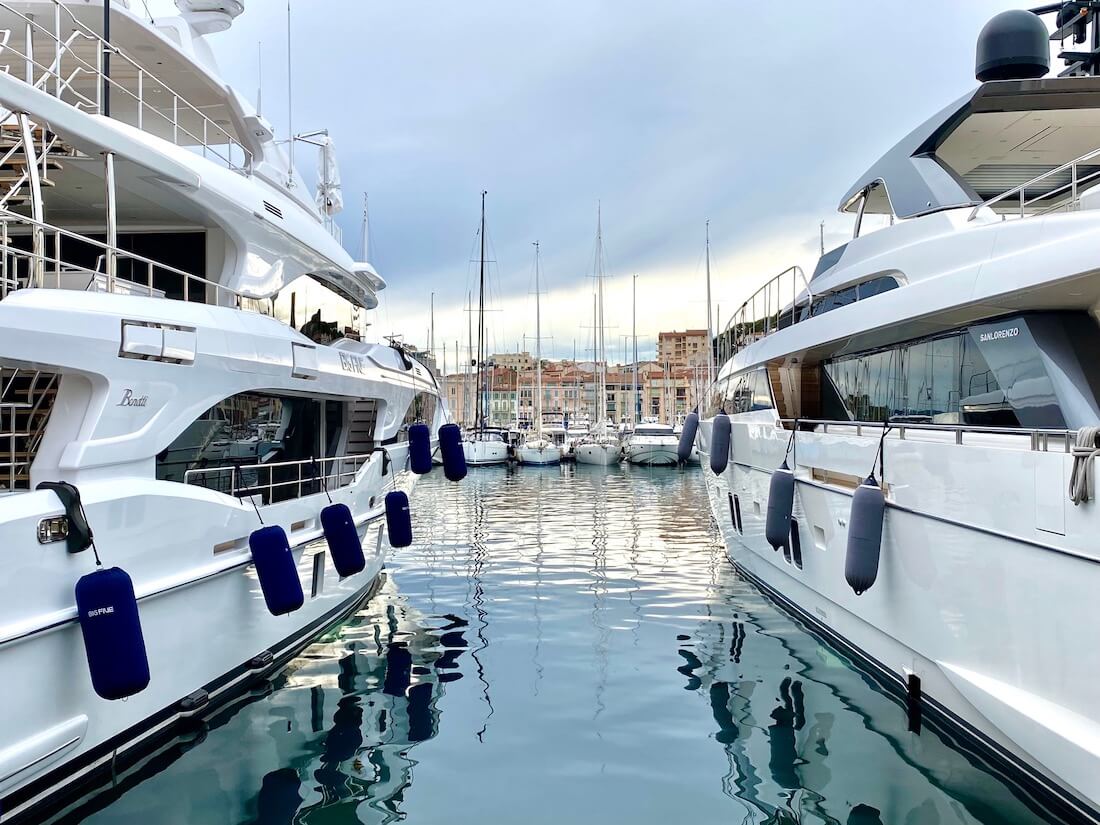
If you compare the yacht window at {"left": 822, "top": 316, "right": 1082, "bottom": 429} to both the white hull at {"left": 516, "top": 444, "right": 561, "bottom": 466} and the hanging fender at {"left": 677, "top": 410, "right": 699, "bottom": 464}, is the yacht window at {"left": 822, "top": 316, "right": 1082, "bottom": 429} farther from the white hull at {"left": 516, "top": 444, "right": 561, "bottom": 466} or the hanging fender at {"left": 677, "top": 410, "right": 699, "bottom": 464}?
the white hull at {"left": 516, "top": 444, "right": 561, "bottom": 466}

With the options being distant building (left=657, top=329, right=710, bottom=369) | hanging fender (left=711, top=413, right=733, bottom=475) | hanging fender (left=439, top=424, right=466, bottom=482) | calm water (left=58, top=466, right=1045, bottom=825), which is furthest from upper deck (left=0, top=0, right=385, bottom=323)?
distant building (left=657, top=329, right=710, bottom=369)

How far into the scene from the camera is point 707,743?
5953 mm

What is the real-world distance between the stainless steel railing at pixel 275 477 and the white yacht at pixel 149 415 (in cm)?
4

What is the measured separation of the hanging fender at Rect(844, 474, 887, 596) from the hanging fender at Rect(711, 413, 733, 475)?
5587 mm

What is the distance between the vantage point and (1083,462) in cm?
453

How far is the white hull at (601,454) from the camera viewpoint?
1559 inches

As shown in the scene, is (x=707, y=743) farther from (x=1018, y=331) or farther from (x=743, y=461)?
(x=743, y=461)

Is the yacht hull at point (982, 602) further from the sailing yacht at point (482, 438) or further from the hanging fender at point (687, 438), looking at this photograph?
the sailing yacht at point (482, 438)

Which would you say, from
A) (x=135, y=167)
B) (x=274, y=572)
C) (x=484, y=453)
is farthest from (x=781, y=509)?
(x=484, y=453)

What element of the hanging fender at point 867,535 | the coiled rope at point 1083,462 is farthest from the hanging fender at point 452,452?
the coiled rope at point 1083,462

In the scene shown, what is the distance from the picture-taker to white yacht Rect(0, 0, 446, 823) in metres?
4.77

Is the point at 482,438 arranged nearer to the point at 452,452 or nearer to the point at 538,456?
the point at 538,456

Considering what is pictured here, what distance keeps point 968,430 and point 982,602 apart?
1207 mm

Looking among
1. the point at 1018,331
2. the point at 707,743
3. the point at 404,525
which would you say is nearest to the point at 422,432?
the point at 404,525
